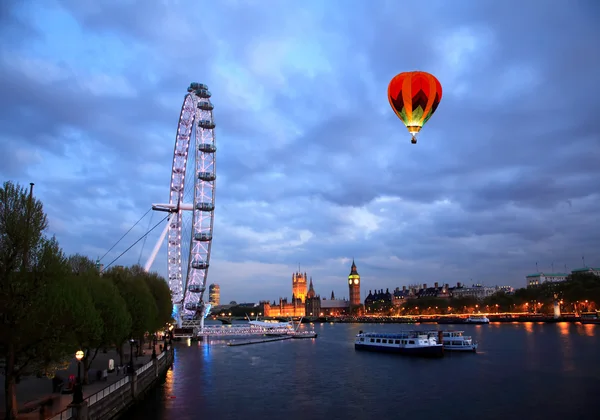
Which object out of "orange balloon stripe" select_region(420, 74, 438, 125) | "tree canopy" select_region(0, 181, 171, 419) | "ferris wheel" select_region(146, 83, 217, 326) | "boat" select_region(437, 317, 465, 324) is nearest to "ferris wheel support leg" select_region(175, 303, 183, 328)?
"ferris wheel" select_region(146, 83, 217, 326)

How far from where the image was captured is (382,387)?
4156cm

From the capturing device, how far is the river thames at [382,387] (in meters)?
31.8

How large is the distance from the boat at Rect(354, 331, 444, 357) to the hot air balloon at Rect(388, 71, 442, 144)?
1278 inches

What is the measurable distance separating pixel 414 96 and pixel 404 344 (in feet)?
123

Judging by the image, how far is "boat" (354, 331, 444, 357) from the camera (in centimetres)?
6468

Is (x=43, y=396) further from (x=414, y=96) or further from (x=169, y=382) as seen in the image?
(x=414, y=96)

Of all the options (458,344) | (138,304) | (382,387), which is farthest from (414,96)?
(458,344)

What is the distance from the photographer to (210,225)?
7350 centimetres

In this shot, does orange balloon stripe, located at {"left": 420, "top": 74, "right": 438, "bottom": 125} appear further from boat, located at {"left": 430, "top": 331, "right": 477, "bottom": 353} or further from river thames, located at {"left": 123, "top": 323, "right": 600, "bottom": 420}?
boat, located at {"left": 430, "top": 331, "right": 477, "bottom": 353}

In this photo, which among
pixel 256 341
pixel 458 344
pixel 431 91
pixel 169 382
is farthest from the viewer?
pixel 256 341

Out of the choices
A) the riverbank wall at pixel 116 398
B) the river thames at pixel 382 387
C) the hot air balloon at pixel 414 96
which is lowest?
the river thames at pixel 382 387

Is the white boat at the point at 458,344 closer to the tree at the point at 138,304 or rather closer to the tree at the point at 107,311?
the tree at the point at 138,304

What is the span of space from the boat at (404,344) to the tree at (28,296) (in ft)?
165

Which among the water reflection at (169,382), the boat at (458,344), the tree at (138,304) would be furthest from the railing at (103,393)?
the boat at (458,344)
